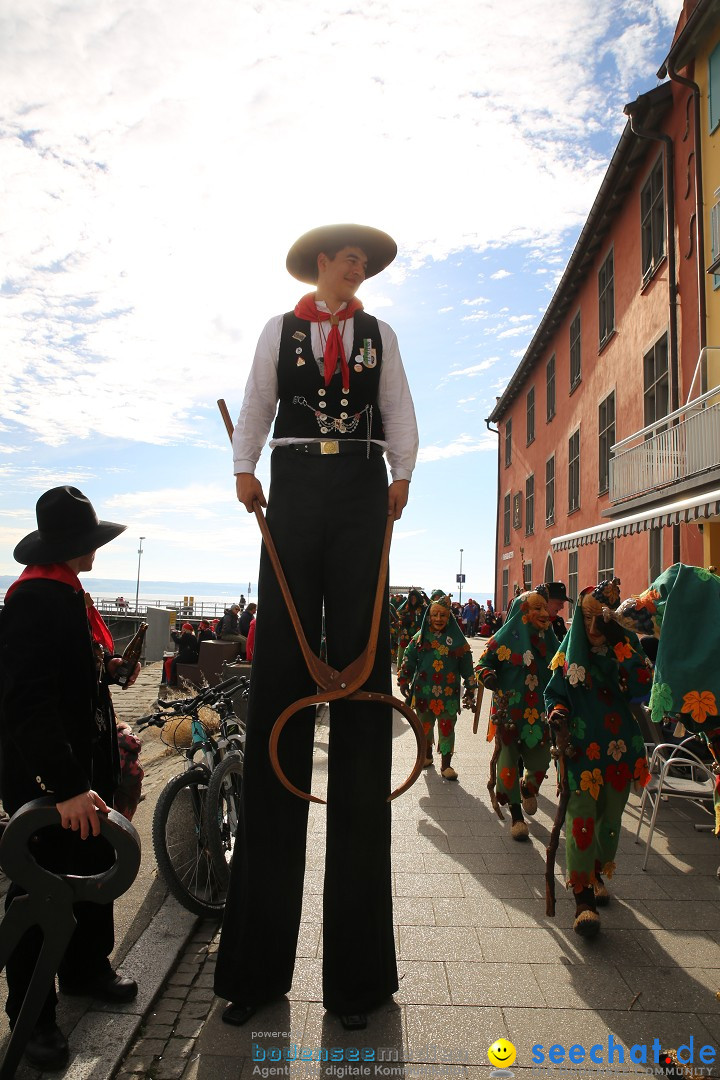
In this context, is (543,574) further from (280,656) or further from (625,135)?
(280,656)

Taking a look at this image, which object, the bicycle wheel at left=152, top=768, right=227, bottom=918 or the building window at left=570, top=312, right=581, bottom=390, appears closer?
the bicycle wheel at left=152, top=768, right=227, bottom=918

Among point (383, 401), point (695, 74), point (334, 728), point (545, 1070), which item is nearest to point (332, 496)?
point (383, 401)

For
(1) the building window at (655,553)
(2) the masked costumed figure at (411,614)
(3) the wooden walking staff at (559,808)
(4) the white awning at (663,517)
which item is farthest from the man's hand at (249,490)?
(1) the building window at (655,553)

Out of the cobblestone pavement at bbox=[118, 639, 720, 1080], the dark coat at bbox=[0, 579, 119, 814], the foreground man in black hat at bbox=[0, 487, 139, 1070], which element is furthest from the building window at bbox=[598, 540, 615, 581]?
the dark coat at bbox=[0, 579, 119, 814]

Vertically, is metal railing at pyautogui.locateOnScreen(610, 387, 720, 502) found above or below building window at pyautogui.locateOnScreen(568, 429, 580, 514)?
below

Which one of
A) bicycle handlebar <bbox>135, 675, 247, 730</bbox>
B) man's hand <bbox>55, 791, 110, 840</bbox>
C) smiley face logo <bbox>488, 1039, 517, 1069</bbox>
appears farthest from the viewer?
bicycle handlebar <bbox>135, 675, 247, 730</bbox>

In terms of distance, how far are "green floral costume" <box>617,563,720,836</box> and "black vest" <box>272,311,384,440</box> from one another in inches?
57.5

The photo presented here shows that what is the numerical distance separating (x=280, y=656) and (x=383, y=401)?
41.6 inches

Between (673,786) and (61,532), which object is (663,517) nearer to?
(673,786)

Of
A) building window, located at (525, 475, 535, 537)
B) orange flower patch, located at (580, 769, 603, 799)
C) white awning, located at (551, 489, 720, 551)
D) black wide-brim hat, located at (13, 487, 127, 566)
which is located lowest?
orange flower patch, located at (580, 769, 603, 799)

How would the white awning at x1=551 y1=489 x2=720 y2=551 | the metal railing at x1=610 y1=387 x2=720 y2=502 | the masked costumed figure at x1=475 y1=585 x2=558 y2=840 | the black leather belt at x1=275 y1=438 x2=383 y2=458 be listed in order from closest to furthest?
the black leather belt at x1=275 y1=438 x2=383 y2=458, the masked costumed figure at x1=475 y1=585 x2=558 y2=840, the white awning at x1=551 y1=489 x2=720 y2=551, the metal railing at x1=610 y1=387 x2=720 y2=502

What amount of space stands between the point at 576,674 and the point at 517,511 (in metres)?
25.2

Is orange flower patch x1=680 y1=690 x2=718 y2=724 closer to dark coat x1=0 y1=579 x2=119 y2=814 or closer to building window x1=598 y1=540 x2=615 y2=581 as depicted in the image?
dark coat x1=0 y1=579 x2=119 y2=814

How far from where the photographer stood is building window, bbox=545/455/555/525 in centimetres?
2361
